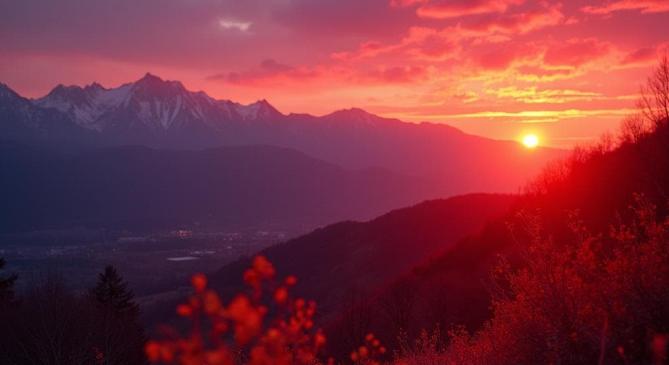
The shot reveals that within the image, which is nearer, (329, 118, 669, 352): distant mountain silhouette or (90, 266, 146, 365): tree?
(329, 118, 669, 352): distant mountain silhouette

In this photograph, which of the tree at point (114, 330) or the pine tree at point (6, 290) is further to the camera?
the pine tree at point (6, 290)

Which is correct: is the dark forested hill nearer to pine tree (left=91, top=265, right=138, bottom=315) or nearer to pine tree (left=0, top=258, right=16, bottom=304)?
pine tree (left=91, top=265, right=138, bottom=315)

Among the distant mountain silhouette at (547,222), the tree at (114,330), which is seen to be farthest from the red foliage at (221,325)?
the tree at (114,330)

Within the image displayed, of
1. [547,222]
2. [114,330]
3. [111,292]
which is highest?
[547,222]

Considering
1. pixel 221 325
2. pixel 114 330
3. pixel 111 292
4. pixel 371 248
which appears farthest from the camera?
pixel 371 248

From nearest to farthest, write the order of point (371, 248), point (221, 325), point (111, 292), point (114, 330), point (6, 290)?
point (221, 325) → point (114, 330) → point (6, 290) → point (111, 292) → point (371, 248)

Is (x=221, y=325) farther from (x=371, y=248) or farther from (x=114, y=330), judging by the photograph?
(x=371, y=248)

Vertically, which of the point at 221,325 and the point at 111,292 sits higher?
the point at 221,325

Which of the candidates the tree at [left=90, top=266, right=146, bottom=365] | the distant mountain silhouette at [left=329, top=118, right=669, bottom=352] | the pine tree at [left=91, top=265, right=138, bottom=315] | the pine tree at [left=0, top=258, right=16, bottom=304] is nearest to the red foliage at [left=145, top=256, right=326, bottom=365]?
the distant mountain silhouette at [left=329, top=118, right=669, bottom=352]

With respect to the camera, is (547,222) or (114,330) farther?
(547,222)

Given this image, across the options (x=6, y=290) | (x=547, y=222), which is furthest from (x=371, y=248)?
(x=6, y=290)

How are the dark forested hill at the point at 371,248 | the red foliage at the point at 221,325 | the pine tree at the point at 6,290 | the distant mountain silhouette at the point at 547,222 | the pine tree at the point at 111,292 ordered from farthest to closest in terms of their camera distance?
the dark forested hill at the point at 371,248
the pine tree at the point at 111,292
the pine tree at the point at 6,290
the distant mountain silhouette at the point at 547,222
the red foliage at the point at 221,325

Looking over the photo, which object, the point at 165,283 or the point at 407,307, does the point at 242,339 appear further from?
the point at 165,283

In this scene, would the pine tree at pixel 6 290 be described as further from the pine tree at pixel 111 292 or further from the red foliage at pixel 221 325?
the red foliage at pixel 221 325
